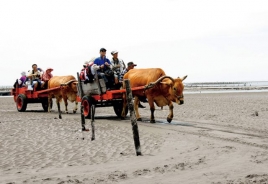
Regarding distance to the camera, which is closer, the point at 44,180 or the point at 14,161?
the point at 44,180

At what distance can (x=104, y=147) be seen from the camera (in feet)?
31.7

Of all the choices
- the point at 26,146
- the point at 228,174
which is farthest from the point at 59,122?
the point at 228,174

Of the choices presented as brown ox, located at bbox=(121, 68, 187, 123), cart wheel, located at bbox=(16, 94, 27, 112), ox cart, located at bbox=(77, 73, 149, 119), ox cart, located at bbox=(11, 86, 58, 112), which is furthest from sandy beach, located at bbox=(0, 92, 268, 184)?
cart wheel, located at bbox=(16, 94, 27, 112)

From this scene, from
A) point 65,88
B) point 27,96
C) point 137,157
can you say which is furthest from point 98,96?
point 137,157

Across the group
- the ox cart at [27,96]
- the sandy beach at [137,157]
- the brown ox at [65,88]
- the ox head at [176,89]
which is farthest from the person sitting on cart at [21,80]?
the ox head at [176,89]

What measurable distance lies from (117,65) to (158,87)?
249 cm

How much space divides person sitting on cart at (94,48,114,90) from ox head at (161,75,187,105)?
2690mm

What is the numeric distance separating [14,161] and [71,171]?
1.55 meters

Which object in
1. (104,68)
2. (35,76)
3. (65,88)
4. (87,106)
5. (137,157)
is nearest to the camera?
(137,157)

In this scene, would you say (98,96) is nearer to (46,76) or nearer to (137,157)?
(46,76)

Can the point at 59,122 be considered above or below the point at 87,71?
below

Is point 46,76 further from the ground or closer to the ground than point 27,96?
further from the ground

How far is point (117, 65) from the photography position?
16.7 m

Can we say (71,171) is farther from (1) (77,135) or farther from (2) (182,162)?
(1) (77,135)
